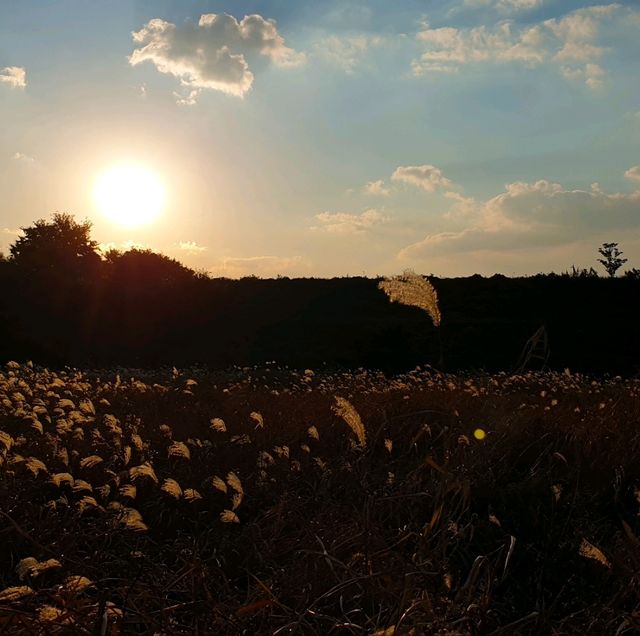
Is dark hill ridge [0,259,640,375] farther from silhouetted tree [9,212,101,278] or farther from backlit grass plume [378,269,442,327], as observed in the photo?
backlit grass plume [378,269,442,327]

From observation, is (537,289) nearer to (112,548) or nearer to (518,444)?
(518,444)

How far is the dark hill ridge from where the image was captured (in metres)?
23.9

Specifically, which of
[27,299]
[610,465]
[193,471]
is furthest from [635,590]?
[27,299]

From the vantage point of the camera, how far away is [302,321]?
29.6 meters

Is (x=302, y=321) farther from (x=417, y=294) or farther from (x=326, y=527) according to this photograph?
(x=417, y=294)

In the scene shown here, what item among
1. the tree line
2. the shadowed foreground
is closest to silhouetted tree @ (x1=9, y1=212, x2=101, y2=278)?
the tree line

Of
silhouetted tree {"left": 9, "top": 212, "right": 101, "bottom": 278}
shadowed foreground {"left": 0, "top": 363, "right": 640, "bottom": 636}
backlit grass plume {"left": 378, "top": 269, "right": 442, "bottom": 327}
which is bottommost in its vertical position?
shadowed foreground {"left": 0, "top": 363, "right": 640, "bottom": 636}

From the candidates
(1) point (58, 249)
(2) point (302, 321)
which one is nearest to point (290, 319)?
(2) point (302, 321)

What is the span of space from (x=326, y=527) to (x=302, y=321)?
25.7m

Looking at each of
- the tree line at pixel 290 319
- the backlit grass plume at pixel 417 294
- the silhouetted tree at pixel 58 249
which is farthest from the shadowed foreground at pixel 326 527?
the silhouetted tree at pixel 58 249

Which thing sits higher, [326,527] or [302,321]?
[302,321]

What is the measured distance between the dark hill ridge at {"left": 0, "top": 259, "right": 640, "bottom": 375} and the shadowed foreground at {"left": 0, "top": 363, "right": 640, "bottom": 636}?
15.8 m

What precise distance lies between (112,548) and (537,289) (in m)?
29.3

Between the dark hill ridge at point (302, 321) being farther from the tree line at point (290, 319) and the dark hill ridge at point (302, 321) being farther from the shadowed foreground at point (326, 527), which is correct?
the shadowed foreground at point (326, 527)
